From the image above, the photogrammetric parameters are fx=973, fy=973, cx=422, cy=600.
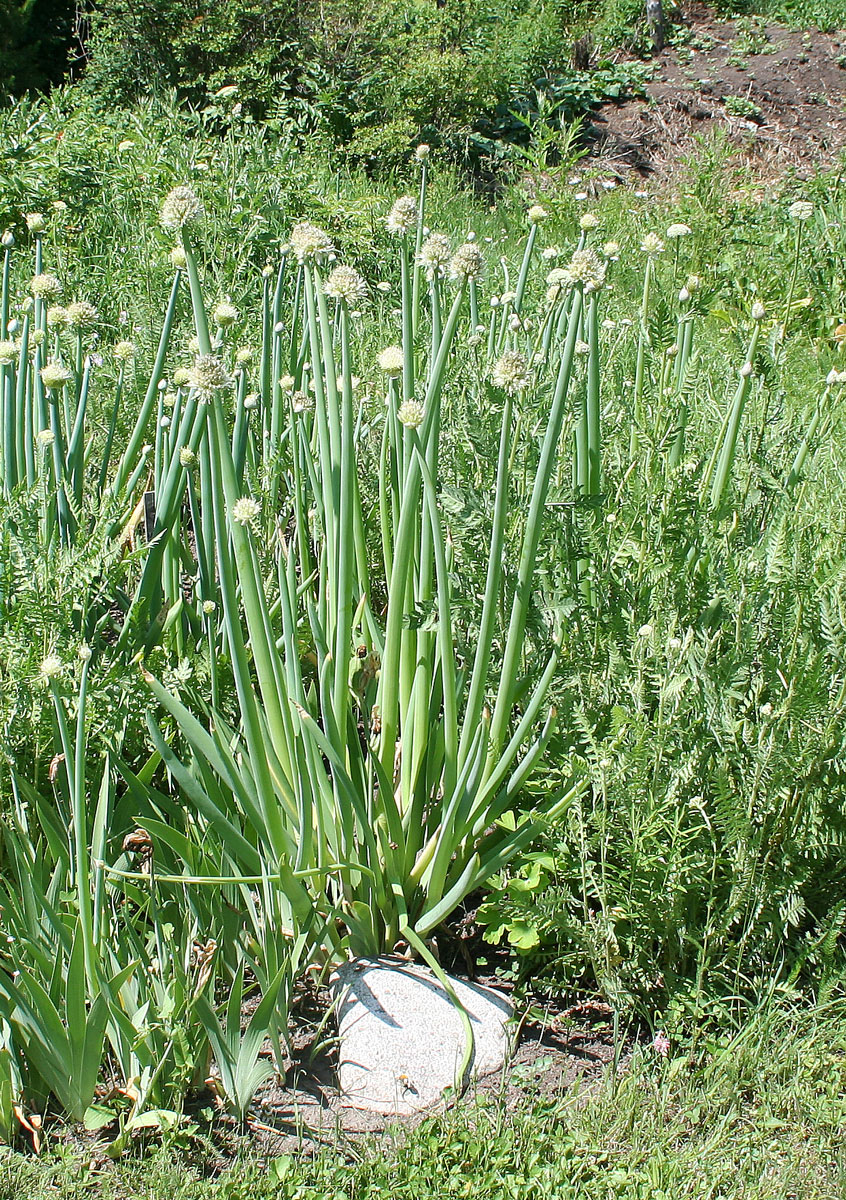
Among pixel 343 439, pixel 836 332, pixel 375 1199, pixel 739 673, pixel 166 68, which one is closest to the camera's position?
pixel 375 1199

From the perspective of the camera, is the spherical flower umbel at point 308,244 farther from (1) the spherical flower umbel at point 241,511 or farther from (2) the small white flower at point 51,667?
(2) the small white flower at point 51,667

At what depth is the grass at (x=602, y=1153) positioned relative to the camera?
5.13 ft

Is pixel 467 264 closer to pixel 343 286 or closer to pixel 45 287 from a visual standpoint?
pixel 343 286

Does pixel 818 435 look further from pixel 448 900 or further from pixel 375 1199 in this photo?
pixel 375 1199

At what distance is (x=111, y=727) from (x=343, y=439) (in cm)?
72

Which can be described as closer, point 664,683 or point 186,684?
point 664,683

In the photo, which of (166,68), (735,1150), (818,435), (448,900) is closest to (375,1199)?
(448,900)

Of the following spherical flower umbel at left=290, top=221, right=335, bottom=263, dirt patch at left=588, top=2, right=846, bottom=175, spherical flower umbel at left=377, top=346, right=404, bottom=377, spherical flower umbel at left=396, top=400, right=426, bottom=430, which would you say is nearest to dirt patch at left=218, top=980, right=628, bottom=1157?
spherical flower umbel at left=396, top=400, right=426, bottom=430

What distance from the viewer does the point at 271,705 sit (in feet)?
5.92

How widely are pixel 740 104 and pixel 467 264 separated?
27.6 feet

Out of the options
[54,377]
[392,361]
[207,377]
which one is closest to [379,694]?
[392,361]

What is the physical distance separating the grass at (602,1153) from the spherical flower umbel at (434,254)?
1505 mm

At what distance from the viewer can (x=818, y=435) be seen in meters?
2.44

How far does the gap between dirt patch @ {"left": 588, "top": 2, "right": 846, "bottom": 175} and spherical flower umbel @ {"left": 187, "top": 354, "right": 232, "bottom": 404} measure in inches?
290
